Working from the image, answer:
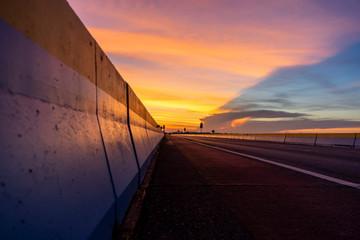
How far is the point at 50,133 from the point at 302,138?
33431mm

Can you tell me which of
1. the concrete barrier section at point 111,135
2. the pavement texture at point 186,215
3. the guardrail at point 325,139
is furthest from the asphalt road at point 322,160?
the guardrail at point 325,139

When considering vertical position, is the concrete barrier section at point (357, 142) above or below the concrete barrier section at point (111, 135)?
below

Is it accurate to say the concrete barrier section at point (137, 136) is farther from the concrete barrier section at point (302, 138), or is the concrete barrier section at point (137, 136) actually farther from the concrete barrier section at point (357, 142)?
the concrete barrier section at point (302, 138)

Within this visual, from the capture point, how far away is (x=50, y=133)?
5.30 ft

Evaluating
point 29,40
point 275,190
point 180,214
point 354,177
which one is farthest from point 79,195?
point 354,177

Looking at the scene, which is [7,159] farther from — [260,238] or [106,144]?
[260,238]

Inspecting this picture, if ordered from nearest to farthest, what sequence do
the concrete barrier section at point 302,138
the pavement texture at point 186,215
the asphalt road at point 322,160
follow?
the pavement texture at point 186,215
the asphalt road at point 322,160
the concrete barrier section at point 302,138

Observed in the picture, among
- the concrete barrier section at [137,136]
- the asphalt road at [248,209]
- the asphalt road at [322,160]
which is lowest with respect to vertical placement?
the asphalt road at [322,160]

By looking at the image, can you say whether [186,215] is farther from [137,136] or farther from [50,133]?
[137,136]

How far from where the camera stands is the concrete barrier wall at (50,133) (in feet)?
4.09

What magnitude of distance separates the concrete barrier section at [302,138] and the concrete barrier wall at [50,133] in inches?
1198

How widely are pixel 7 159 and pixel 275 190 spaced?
433cm

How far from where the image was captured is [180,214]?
3203 millimetres

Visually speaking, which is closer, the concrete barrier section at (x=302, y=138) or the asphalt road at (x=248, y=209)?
the asphalt road at (x=248, y=209)
